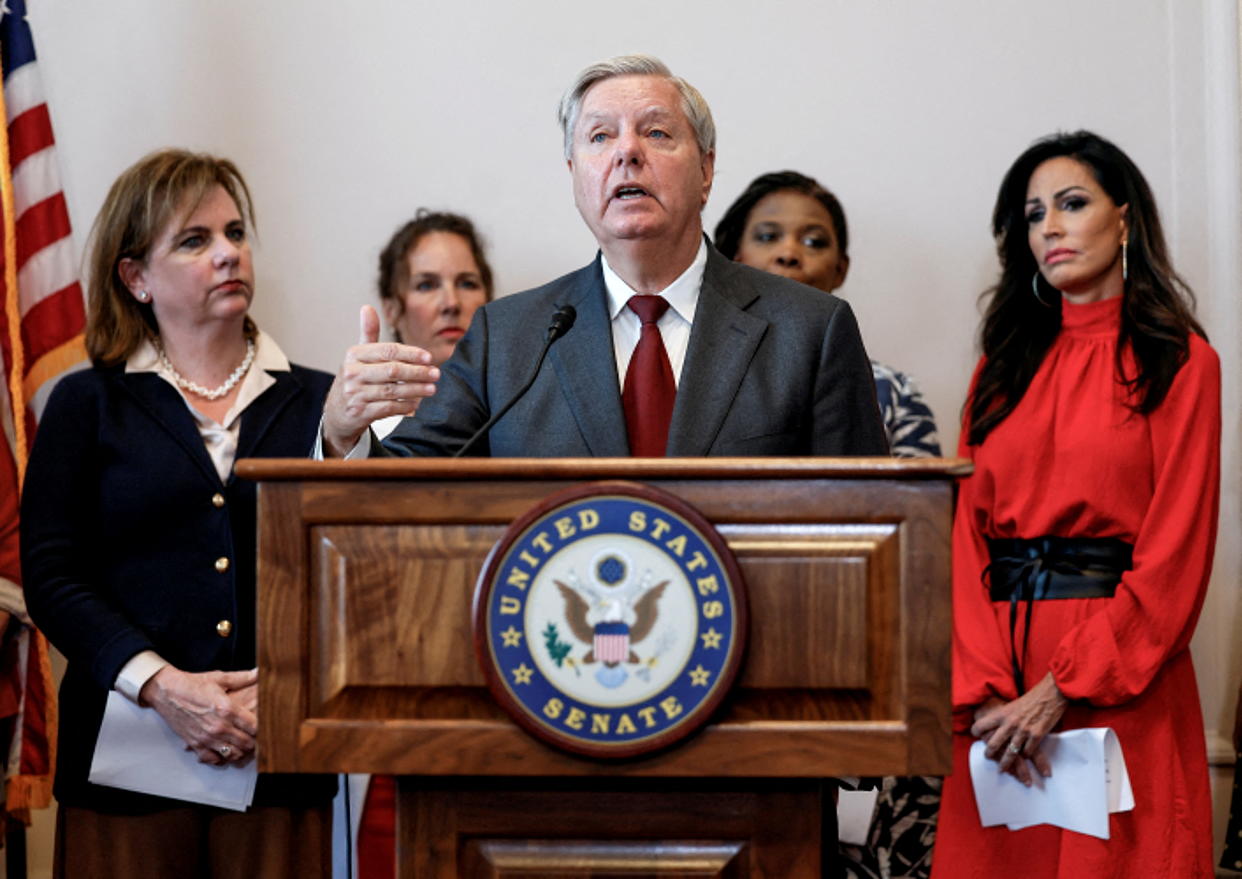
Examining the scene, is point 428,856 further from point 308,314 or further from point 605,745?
point 308,314

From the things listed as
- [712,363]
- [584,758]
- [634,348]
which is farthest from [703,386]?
[584,758]

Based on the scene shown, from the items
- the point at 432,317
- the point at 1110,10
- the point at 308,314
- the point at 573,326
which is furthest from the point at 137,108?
the point at 1110,10

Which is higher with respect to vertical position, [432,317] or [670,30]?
[670,30]

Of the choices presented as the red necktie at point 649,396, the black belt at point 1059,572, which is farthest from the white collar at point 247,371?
the black belt at point 1059,572

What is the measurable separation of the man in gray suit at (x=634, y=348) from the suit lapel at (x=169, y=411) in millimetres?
638

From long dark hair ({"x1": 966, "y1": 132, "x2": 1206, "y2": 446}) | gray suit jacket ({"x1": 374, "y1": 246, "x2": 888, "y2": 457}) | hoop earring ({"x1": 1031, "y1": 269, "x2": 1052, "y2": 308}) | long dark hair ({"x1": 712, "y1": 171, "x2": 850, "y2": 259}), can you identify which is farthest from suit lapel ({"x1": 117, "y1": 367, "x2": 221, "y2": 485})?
hoop earring ({"x1": 1031, "y1": 269, "x2": 1052, "y2": 308})

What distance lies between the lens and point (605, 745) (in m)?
1.25

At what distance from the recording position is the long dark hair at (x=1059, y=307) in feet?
8.52

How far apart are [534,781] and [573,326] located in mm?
655

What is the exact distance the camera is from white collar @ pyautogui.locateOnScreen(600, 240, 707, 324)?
1868 mm

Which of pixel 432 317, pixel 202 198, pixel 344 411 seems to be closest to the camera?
pixel 344 411

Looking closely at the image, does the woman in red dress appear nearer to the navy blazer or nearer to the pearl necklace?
the navy blazer

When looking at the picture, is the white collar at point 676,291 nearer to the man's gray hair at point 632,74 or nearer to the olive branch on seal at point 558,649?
the man's gray hair at point 632,74

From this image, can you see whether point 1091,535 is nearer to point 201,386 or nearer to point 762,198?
point 762,198
